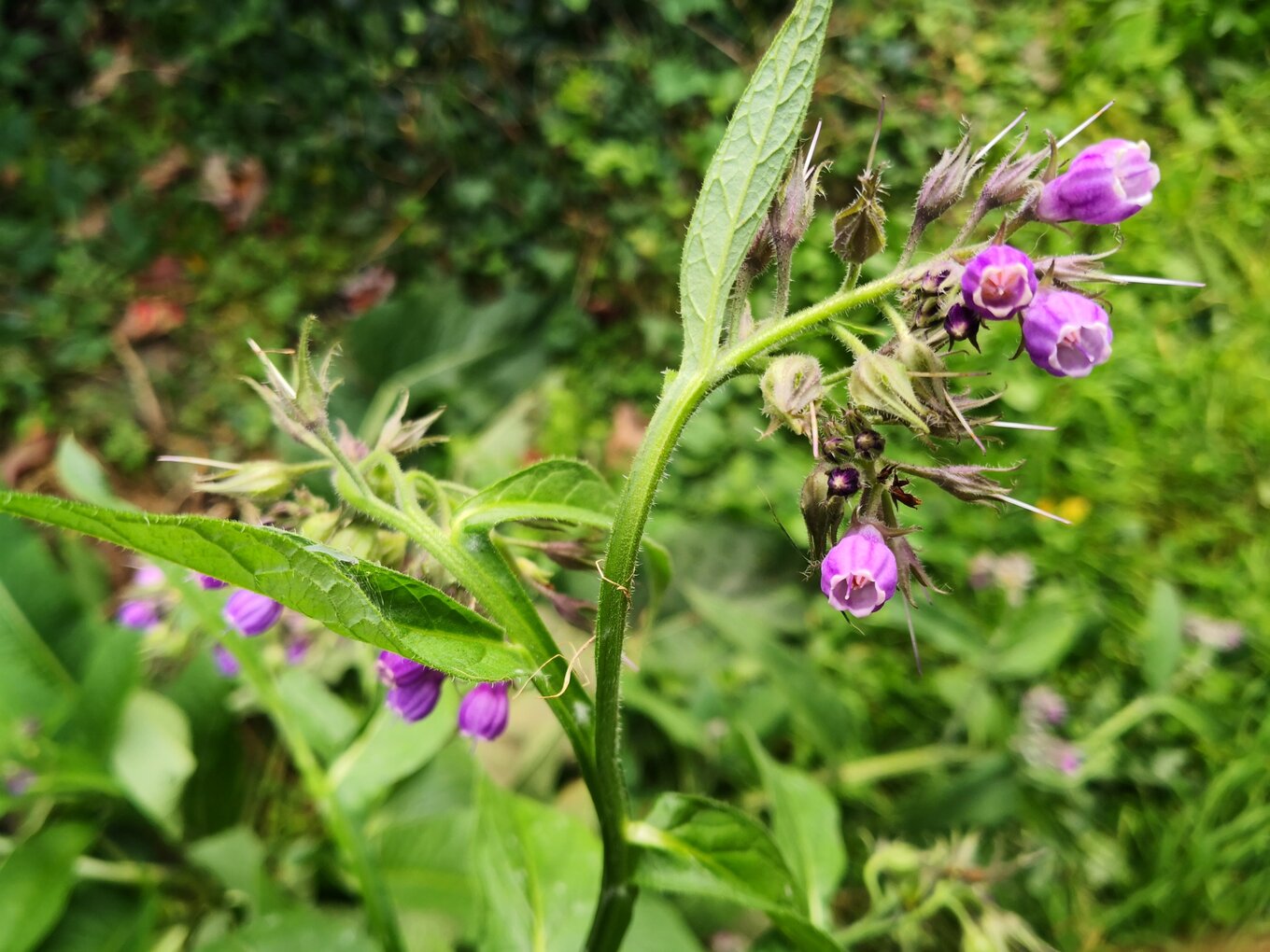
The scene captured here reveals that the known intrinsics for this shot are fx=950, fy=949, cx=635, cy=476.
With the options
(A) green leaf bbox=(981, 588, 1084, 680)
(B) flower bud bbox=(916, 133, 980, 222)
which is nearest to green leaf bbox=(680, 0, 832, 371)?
(B) flower bud bbox=(916, 133, 980, 222)

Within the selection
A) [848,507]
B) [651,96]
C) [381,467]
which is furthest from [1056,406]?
[381,467]

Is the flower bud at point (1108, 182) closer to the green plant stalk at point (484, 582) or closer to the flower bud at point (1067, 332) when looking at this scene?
the flower bud at point (1067, 332)

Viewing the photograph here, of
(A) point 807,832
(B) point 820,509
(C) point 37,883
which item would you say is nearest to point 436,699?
(B) point 820,509

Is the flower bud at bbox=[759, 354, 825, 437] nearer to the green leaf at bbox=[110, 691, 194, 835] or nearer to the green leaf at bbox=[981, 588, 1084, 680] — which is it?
the green leaf at bbox=[981, 588, 1084, 680]

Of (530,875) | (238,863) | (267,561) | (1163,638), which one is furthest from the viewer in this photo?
(1163,638)

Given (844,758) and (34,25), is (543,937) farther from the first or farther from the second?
(34,25)

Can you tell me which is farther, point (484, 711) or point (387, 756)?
point (387, 756)

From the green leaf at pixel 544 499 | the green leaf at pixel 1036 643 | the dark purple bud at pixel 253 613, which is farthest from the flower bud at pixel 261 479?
the green leaf at pixel 1036 643

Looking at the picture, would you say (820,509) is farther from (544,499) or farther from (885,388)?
(544,499)
